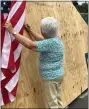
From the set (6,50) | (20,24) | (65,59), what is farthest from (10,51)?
(65,59)

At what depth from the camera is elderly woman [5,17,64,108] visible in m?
4.28

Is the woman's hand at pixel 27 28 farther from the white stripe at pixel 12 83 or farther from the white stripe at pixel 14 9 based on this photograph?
the white stripe at pixel 12 83

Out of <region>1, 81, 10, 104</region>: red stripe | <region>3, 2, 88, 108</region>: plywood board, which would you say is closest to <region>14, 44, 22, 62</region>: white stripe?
<region>3, 2, 88, 108</region>: plywood board

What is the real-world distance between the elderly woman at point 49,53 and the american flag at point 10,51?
12cm

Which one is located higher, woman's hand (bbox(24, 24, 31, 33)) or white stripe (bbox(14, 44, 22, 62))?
woman's hand (bbox(24, 24, 31, 33))

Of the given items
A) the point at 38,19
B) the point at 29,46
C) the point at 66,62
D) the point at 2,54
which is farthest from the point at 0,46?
the point at 66,62

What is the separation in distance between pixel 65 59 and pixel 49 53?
65.8 inches

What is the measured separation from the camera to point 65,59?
19.9ft

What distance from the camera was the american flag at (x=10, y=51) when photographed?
416 centimetres

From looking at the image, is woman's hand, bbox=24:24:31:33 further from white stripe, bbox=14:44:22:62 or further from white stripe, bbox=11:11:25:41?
white stripe, bbox=14:44:22:62

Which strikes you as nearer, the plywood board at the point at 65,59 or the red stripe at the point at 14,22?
the red stripe at the point at 14,22

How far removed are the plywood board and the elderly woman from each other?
24 cm

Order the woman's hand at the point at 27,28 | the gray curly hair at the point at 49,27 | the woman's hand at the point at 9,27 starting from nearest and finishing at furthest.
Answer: the woman's hand at the point at 9,27 < the gray curly hair at the point at 49,27 < the woman's hand at the point at 27,28

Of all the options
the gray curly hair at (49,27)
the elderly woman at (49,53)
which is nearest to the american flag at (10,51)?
the elderly woman at (49,53)
